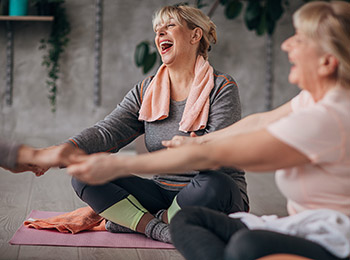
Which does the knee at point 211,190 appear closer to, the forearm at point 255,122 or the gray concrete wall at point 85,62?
the forearm at point 255,122

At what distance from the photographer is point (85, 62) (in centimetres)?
476

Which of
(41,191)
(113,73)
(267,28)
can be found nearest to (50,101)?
(113,73)

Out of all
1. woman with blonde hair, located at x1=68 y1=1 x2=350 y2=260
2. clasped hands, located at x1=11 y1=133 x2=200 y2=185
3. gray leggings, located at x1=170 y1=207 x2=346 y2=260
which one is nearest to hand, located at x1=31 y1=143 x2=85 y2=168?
clasped hands, located at x1=11 y1=133 x2=200 y2=185

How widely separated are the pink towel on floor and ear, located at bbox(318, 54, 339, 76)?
3.15ft

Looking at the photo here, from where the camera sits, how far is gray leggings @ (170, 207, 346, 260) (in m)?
1.09

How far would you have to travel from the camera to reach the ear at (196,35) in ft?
7.22

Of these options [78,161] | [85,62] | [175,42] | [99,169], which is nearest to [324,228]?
[99,169]

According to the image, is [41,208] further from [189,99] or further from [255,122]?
[255,122]

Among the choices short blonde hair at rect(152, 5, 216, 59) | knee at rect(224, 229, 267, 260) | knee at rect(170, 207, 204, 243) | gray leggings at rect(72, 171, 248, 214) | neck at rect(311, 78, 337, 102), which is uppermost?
short blonde hair at rect(152, 5, 216, 59)

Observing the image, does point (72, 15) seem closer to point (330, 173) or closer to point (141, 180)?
point (141, 180)

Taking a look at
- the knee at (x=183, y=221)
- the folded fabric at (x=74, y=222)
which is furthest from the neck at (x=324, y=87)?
the folded fabric at (x=74, y=222)

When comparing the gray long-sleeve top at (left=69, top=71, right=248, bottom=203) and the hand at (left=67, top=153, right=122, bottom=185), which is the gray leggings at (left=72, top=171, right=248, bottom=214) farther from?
the hand at (left=67, top=153, right=122, bottom=185)

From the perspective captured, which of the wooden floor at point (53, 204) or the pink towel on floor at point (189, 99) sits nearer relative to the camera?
the wooden floor at point (53, 204)

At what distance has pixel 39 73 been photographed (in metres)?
4.69
